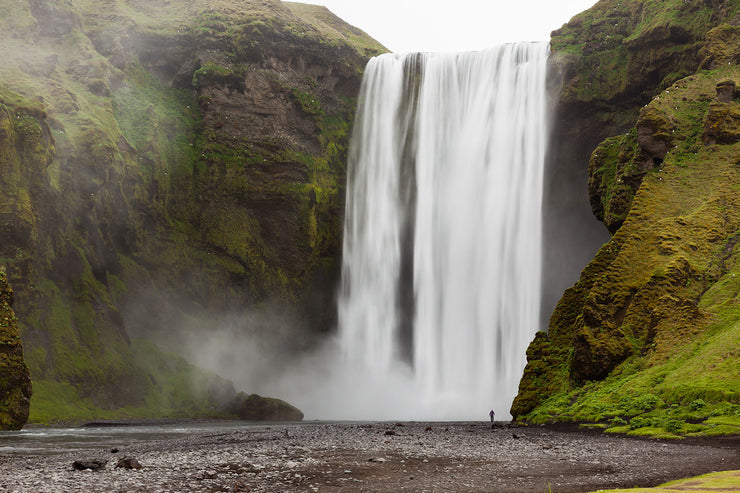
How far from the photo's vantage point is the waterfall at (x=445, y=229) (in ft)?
190

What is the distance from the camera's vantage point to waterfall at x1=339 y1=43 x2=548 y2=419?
2282 inches

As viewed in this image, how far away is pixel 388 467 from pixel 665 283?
73.6 feet

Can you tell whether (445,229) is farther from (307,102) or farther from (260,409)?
(260,409)

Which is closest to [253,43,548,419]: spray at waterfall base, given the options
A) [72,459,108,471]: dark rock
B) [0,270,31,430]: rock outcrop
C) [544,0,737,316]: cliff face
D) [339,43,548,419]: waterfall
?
[339,43,548,419]: waterfall

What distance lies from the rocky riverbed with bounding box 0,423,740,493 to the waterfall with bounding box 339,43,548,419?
35.7 metres

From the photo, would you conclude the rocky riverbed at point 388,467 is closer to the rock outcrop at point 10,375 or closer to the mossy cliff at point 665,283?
the mossy cliff at point 665,283

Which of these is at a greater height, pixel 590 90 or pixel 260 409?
pixel 590 90

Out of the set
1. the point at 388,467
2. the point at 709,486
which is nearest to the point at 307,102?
the point at 388,467

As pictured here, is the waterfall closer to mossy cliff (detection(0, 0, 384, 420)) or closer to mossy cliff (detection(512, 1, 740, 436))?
mossy cliff (detection(0, 0, 384, 420))

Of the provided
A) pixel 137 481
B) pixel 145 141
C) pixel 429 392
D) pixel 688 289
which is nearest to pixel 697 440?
pixel 688 289

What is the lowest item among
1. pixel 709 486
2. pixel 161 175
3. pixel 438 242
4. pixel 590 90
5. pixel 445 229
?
pixel 709 486

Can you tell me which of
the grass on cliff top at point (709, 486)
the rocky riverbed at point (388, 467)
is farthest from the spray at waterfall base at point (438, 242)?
the grass on cliff top at point (709, 486)

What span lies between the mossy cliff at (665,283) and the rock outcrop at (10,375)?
28.5 m

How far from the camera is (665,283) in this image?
3212 centimetres
